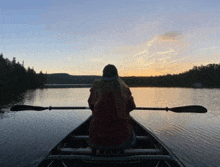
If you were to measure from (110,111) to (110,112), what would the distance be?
2 cm

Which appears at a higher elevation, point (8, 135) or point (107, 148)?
point (107, 148)

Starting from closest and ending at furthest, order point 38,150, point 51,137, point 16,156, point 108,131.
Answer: point 108,131 → point 16,156 → point 38,150 → point 51,137

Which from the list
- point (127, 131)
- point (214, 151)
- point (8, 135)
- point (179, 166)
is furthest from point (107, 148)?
point (8, 135)

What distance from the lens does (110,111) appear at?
3.51 metres

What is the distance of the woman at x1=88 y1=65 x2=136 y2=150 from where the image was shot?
3477 mm

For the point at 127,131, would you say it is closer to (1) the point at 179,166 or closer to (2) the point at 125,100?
(2) the point at 125,100

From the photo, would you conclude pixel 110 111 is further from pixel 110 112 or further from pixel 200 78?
pixel 200 78

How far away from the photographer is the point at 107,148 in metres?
3.55

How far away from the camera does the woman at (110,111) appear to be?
11.4ft

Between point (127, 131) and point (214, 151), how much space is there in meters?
7.71

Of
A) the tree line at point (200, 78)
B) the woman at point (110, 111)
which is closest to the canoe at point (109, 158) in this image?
the woman at point (110, 111)

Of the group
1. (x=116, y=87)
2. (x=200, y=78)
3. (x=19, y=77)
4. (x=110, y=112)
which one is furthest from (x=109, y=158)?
(x=200, y=78)

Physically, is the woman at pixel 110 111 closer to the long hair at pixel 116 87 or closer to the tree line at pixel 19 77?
the long hair at pixel 116 87

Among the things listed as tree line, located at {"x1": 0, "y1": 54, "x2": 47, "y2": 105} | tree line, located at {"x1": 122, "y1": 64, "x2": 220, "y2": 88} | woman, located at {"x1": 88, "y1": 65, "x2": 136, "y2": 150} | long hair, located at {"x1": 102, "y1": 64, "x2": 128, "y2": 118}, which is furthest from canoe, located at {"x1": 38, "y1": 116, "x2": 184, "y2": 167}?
tree line, located at {"x1": 122, "y1": 64, "x2": 220, "y2": 88}
